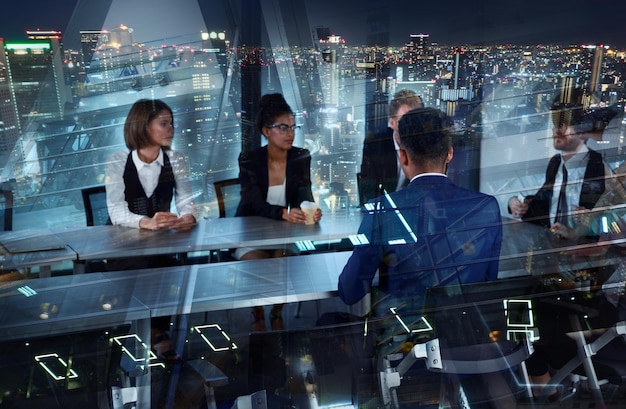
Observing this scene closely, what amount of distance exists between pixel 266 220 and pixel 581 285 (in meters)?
1.15

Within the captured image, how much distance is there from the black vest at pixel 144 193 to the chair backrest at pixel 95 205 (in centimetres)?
16

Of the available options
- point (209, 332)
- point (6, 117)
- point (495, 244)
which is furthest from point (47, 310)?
point (6, 117)

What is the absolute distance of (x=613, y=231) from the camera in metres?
1.95

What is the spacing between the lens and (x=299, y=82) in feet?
10.5

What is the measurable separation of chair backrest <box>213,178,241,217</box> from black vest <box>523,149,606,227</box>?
1.24 metres

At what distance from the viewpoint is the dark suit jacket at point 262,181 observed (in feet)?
7.41

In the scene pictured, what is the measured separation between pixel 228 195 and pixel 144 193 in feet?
1.57

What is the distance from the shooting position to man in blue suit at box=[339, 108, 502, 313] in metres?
1.29

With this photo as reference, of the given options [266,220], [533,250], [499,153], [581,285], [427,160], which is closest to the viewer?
[427,160]

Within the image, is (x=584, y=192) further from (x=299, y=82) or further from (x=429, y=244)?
(x=299, y=82)

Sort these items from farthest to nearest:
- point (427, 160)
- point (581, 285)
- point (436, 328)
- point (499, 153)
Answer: point (499, 153), point (581, 285), point (427, 160), point (436, 328)

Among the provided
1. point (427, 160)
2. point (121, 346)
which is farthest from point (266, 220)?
point (121, 346)

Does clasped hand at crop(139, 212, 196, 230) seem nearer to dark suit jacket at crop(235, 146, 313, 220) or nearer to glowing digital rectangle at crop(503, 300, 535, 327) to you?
dark suit jacket at crop(235, 146, 313, 220)

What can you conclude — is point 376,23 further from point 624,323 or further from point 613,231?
point 624,323
